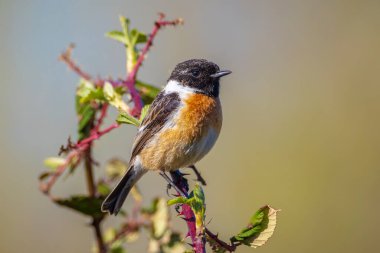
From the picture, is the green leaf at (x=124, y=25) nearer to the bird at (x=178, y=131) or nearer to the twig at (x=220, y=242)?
the bird at (x=178, y=131)

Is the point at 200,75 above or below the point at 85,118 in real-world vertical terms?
above

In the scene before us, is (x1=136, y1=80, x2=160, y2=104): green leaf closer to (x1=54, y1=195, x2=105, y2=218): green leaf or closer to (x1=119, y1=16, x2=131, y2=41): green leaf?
(x1=119, y1=16, x2=131, y2=41): green leaf

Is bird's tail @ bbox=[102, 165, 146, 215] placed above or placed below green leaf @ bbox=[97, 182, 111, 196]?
below

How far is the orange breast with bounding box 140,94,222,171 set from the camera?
158 inches

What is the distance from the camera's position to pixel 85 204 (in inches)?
115

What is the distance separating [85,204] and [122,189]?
1098 mm

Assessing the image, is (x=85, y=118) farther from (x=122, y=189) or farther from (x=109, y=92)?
(x=122, y=189)

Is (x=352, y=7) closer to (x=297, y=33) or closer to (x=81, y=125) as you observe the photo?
(x=297, y=33)

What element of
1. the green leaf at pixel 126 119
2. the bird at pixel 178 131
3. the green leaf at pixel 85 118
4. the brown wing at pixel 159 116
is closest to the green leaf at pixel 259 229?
the green leaf at pixel 126 119

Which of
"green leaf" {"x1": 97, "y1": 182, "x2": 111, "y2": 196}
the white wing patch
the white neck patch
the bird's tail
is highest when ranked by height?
the white neck patch

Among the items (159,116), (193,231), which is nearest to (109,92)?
(159,116)

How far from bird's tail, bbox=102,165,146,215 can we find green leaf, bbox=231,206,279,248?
142 cm

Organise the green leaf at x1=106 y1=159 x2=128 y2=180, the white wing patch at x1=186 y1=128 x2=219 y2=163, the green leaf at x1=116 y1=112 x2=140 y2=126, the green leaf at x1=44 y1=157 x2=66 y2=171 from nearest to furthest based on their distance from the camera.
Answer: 1. the green leaf at x1=116 y1=112 x2=140 y2=126
2. the green leaf at x1=44 y1=157 x2=66 y2=171
3. the green leaf at x1=106 y1=159 x2=128 y2=180
4. the white wing patch at x1=186 y1=128 x2=219 y2=163

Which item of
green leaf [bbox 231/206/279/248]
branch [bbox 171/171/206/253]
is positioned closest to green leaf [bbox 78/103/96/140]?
branch [bbox 171/171/206/253]
